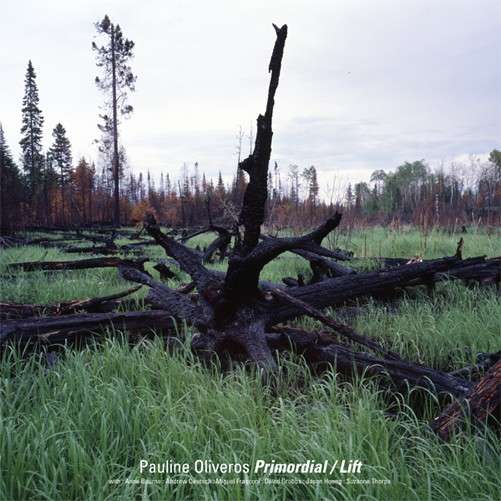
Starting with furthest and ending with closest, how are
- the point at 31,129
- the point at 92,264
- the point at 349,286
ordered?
the point at 31,129 < the point at 92,264 < the point at 349,286

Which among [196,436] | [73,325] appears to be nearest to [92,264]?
[73,325]

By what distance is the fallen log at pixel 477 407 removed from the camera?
2.10 meters

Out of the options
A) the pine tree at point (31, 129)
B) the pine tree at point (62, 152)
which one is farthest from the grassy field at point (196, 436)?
the pine tree at point (62, 152)

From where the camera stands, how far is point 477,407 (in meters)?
2.15

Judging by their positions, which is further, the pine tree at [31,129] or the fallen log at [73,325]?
the pine tree at [31,129]

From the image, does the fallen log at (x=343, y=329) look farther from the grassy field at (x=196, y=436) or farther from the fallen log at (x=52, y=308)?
the fallen log at (x=52, y=308)

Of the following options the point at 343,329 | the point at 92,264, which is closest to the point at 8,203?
the point at 92,264

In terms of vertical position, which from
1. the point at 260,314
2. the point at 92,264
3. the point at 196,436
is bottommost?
the point at 196,436

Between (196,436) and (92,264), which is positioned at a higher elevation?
(92,264)

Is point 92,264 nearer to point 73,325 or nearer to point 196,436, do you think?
point 73,325

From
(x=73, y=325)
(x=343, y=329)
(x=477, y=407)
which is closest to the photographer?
(x=477, y=407)

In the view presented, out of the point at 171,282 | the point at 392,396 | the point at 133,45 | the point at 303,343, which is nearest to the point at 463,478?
the point at 392,396

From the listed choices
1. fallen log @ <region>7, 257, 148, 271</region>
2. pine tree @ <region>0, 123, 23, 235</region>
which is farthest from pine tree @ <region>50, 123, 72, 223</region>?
fallen log @ <region>7, 257, 148, 271</region>

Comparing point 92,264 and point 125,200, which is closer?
point 92,264
